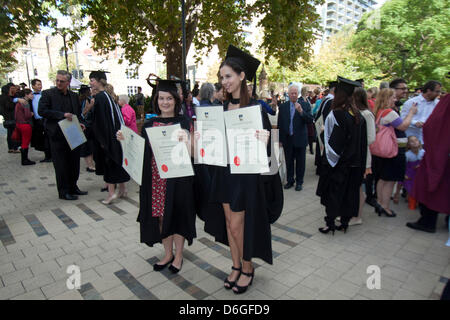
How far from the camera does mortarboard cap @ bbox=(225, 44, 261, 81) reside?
Answer: 2.44 m

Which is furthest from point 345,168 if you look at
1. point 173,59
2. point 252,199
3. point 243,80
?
point 173,59

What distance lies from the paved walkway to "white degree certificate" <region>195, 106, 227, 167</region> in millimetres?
1390

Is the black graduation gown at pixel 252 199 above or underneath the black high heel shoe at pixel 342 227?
above

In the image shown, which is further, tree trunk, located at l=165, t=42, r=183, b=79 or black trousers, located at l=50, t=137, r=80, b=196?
tree trunk, located at l=165, t=42, r=183, b=79

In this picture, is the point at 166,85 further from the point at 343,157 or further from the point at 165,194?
the point at 343,157

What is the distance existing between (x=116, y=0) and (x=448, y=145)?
7.18 m

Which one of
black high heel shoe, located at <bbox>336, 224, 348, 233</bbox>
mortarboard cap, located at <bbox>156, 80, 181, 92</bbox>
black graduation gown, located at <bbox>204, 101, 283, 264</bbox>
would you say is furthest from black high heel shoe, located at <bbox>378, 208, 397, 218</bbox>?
mortarboard cap, located at <bbox>156, 80, 181, 92</bbox>

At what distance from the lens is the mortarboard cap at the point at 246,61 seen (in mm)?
2438

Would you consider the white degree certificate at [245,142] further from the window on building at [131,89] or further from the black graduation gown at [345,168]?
the window on building at [131,89]

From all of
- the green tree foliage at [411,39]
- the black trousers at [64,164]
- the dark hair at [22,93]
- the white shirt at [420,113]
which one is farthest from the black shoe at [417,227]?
Answer: the green tree foliage at [411,39]

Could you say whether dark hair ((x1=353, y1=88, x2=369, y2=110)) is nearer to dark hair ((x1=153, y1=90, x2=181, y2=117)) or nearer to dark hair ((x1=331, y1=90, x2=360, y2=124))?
dark hair ((x1=331, y1=90, x2=360, y2=124))

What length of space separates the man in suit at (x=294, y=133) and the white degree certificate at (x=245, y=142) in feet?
13.2

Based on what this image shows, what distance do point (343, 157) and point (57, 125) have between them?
198 inches

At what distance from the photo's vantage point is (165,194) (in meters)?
2.88
